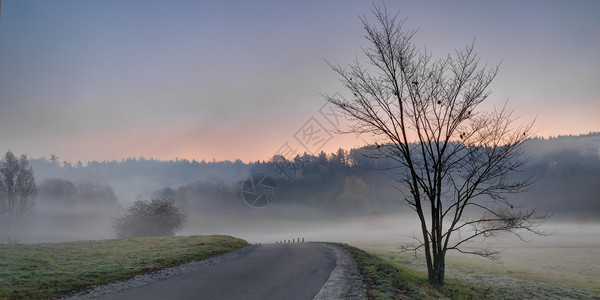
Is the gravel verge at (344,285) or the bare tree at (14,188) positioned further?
the bare tree at (14,188)

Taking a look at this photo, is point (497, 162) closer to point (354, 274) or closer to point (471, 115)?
point (471, 115)

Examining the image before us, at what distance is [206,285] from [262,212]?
179m

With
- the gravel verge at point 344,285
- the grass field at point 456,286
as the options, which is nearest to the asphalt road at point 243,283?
the gravel verge at point 344,285

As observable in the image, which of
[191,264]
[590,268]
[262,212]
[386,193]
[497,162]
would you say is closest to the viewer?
[497,162]

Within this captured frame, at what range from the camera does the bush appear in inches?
2687

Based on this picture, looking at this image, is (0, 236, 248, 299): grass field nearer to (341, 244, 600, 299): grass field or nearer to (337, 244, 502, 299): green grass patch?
(337, 244, 502, 299): green grass patch

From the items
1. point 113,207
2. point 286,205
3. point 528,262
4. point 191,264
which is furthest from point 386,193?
point 191,264

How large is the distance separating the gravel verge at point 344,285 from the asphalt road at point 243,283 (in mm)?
313

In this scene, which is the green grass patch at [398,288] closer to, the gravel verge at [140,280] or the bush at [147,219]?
the gravel verge at [140,280]

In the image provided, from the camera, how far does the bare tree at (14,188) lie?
66062 millimetres

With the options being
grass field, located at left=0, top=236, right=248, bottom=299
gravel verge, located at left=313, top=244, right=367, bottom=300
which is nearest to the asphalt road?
gravel verge, located at left=313, top=244, right=367, bottom=300

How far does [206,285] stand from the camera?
14.1 meters

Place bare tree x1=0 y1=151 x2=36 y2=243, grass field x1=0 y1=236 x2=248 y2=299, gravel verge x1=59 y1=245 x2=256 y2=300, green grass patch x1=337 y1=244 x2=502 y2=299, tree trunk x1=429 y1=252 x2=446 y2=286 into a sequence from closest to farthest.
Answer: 1. gravel verge x1=59 y1=245 x2=256 y2=300
2. green grass patch x1=337 y1=244 x2=502 y2=299
3. grass field x1=0 y1=236 x2=248 y2=299
4. tree trunk x1=429 y1=252 x2=446 y2=286
5. bare tree x1=0 y1=151 x2=36 y2=243

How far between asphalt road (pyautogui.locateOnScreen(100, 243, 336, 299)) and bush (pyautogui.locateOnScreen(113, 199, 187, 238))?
53757 millimetres
